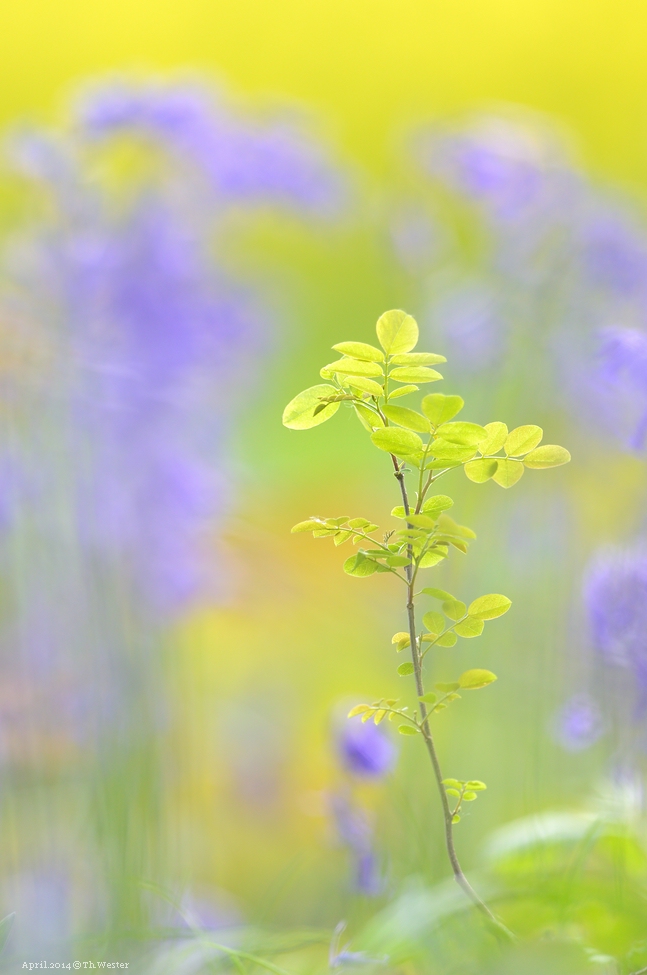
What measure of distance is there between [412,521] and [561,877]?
28 cm

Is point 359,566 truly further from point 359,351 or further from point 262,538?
point 262,538

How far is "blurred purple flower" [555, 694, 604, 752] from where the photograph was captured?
21.6 inches

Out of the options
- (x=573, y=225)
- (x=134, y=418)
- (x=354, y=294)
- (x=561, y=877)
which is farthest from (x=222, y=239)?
(x=354, y=294)

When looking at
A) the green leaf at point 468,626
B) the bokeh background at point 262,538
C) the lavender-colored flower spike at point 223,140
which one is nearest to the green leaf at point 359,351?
the green leaf at point 468,626

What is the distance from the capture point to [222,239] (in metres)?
1.21

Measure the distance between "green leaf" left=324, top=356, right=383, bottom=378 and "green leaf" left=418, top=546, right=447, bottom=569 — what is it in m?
0.07

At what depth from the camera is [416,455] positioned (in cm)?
31

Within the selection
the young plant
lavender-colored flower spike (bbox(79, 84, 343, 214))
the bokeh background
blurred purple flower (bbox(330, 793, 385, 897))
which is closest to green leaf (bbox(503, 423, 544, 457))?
the young plant

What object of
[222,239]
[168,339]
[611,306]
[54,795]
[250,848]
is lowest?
[250,848]

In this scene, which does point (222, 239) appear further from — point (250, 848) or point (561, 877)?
point (561, 877)

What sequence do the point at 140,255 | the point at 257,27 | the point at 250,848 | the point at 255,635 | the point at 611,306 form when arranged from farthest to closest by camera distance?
the point at 257,27 < the point at 255,635 < the point at 250,848 < the point at 140,255 < the point at 611,306

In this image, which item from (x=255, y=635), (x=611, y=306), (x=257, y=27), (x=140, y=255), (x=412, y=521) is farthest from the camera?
(x=257, y=27)

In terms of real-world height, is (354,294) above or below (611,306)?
above

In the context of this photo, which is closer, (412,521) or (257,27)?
(412,521)
